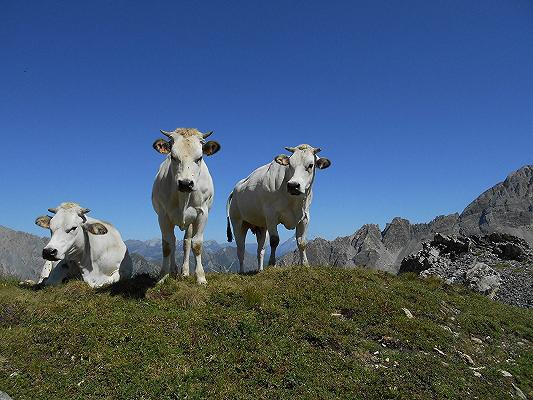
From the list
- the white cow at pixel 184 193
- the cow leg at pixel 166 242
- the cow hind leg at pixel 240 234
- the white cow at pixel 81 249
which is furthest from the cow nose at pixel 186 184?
the cow hind leg at pixel 240 234

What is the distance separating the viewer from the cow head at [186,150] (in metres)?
9.50

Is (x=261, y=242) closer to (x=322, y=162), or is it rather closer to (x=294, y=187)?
(x=322, y=162)

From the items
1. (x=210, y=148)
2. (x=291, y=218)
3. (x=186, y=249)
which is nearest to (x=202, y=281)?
(x=186, y=249)

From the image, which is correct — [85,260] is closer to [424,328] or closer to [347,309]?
[347,309]

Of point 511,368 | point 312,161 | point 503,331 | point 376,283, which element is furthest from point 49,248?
point 503,331

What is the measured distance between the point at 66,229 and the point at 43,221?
0.89 m

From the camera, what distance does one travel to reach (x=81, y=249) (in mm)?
12312

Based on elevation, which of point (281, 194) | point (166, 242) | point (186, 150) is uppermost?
point (186, 150)

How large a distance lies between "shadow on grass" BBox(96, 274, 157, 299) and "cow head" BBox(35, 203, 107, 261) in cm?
147

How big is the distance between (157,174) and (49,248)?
337 centimetres

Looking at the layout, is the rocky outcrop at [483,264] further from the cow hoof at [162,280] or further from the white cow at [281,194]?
the cow hoof at [162,280]

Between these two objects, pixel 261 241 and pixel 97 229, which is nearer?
pixel 97 229

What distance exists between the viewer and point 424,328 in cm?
1032

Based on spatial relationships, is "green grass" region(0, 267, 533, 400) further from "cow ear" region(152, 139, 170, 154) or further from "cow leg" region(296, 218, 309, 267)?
"cow ear" region(152, 139, 170, 154)
